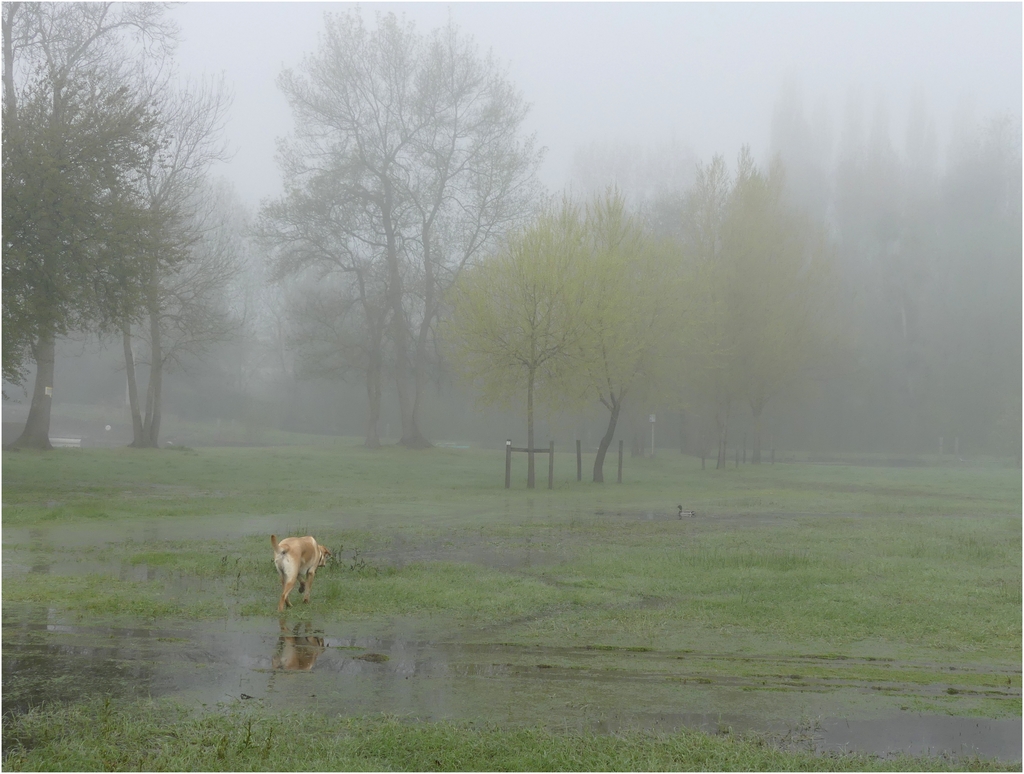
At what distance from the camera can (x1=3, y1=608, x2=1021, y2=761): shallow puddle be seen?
5.63m

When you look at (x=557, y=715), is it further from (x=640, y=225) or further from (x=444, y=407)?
(x=444, y=407)

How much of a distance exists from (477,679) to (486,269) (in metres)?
22.8

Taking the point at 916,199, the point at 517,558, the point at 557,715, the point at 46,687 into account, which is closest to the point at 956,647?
the point at 557,715

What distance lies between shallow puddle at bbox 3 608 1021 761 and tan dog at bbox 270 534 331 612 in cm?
69

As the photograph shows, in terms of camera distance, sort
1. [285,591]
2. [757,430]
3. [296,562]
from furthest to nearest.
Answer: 1. [757,430]
2. [296,562]
3. [285,591]

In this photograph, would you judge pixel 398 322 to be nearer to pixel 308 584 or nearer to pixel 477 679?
pixel 308 584

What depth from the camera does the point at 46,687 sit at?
20.3 ft

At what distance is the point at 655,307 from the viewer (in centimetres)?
3184

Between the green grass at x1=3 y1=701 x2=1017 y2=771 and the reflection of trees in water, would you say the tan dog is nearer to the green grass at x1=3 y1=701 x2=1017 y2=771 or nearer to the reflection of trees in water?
the reflection of trees in water

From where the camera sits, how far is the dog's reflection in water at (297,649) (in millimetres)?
6941

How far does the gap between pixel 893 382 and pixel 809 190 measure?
1273 centimetres

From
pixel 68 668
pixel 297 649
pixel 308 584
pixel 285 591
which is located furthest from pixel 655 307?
pixel 68 668

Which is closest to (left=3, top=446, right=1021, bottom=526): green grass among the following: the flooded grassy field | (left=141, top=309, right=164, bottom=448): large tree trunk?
(left=141, top=309, right=164, bottom=448): large tree trunk

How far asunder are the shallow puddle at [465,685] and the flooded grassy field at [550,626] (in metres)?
0.02
